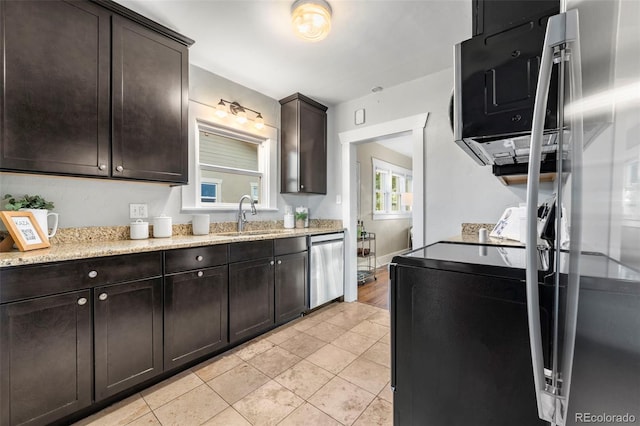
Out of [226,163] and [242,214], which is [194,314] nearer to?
[242,214]

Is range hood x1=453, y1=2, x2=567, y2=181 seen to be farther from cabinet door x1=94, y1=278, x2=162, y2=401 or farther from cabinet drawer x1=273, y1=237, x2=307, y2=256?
cabinet door x1=94, y1=278, x2=162, y2=401

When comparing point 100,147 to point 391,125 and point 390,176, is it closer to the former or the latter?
point 391,125

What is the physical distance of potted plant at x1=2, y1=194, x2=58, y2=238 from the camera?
159 centimetres

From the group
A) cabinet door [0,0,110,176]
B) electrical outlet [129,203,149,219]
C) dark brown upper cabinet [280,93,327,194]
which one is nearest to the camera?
cabinet door [0,0,110,176]

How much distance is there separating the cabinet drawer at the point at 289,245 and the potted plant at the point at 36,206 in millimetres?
1571

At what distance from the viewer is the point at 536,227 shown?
63 cm

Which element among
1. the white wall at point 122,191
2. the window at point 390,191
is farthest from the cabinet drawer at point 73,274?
the window at point 390,191

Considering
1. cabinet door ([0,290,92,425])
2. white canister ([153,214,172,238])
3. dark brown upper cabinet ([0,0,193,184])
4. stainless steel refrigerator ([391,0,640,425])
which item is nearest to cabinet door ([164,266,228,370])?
cabinet door ([0,290,92,425])

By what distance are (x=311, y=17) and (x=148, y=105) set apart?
1.33 m

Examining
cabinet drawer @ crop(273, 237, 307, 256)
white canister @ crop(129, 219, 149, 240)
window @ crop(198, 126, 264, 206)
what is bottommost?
cabinet drawer @ crop(273, 237, 307, 256)

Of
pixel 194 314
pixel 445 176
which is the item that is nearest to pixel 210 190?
pixel 194 314

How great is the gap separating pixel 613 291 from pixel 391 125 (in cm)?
292

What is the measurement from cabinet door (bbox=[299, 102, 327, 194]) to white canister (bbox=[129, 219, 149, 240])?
1.68 meters

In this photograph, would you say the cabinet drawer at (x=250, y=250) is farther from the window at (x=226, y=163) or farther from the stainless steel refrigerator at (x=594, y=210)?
the stainless steel refrigerator at (x=594, y=210)
